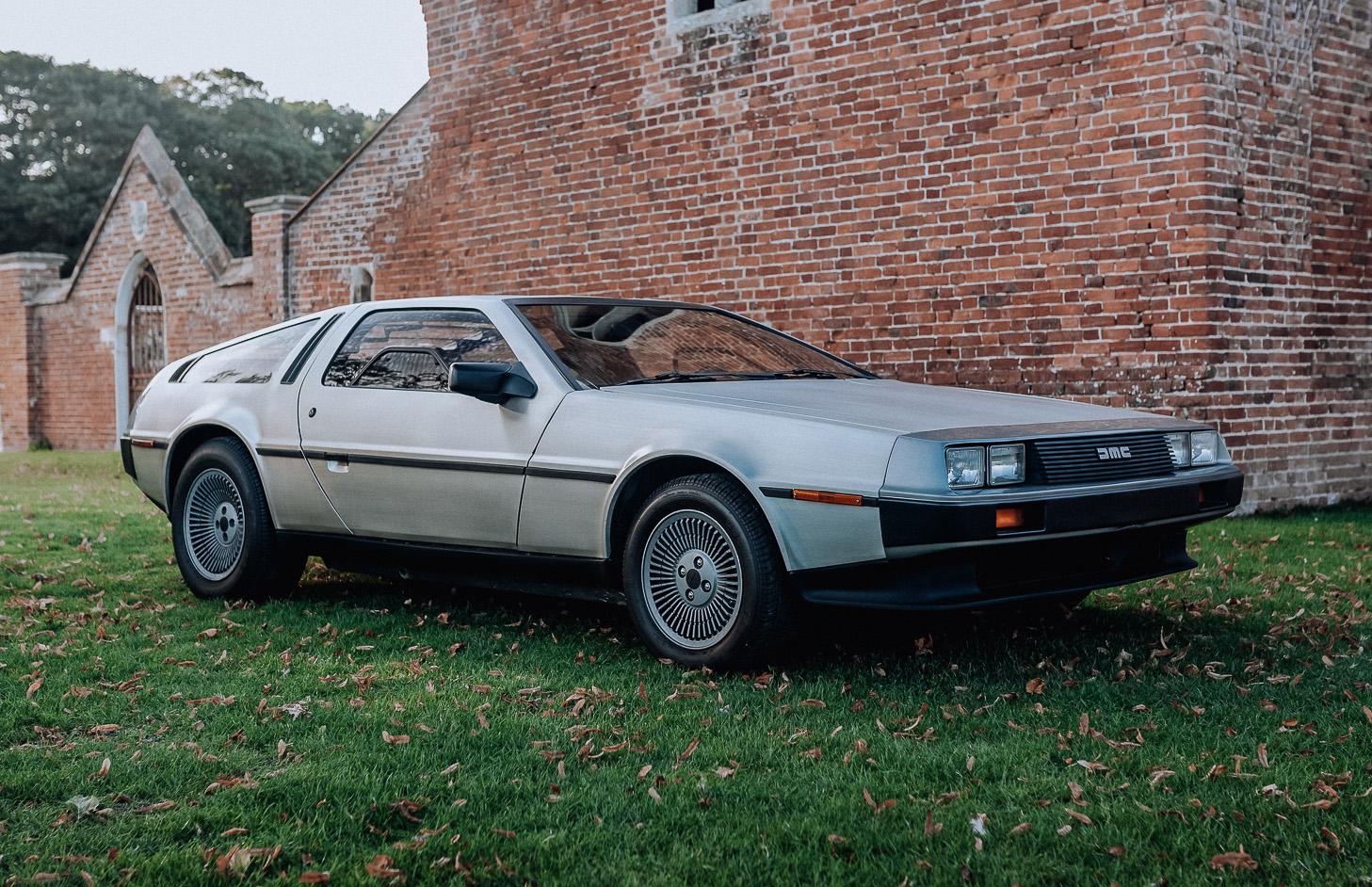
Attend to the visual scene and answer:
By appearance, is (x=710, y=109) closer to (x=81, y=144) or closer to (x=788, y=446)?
(x=788, y=446)

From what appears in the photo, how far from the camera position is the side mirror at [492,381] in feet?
15.9

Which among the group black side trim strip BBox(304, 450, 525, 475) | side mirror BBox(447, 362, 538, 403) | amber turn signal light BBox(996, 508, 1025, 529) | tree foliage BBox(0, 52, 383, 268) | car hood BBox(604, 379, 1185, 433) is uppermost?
tree foliage BBox(0, 52, 383, 268)

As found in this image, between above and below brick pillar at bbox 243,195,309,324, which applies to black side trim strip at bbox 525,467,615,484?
below

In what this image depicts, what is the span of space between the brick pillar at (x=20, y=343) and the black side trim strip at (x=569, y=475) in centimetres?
2057

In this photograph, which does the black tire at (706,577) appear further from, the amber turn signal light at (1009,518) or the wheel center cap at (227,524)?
the wheel center cap at (227,524)

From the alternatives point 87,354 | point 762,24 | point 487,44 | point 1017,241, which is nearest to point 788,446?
point 1017,241

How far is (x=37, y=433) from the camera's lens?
22250 millimetres

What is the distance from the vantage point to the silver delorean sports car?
4125 mm

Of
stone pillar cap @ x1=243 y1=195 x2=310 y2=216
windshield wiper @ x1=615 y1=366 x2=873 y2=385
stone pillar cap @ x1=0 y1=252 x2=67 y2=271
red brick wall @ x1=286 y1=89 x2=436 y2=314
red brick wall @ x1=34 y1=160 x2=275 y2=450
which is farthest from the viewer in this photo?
stone pillar cap @ x1=0 y1=252 x2=67 y2=271

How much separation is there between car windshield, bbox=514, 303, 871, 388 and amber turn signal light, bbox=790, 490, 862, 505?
1.12m

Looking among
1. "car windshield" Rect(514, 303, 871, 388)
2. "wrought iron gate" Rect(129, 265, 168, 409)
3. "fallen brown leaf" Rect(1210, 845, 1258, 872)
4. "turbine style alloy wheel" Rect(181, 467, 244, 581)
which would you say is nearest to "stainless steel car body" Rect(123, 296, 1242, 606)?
"car windshield" Rect(514, 303, 871, 388)

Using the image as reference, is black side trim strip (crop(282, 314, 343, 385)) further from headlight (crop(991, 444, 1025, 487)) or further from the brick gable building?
the brick gable building

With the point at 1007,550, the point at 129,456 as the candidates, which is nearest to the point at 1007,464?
the point at 1007,550

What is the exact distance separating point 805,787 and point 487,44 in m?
10.9
